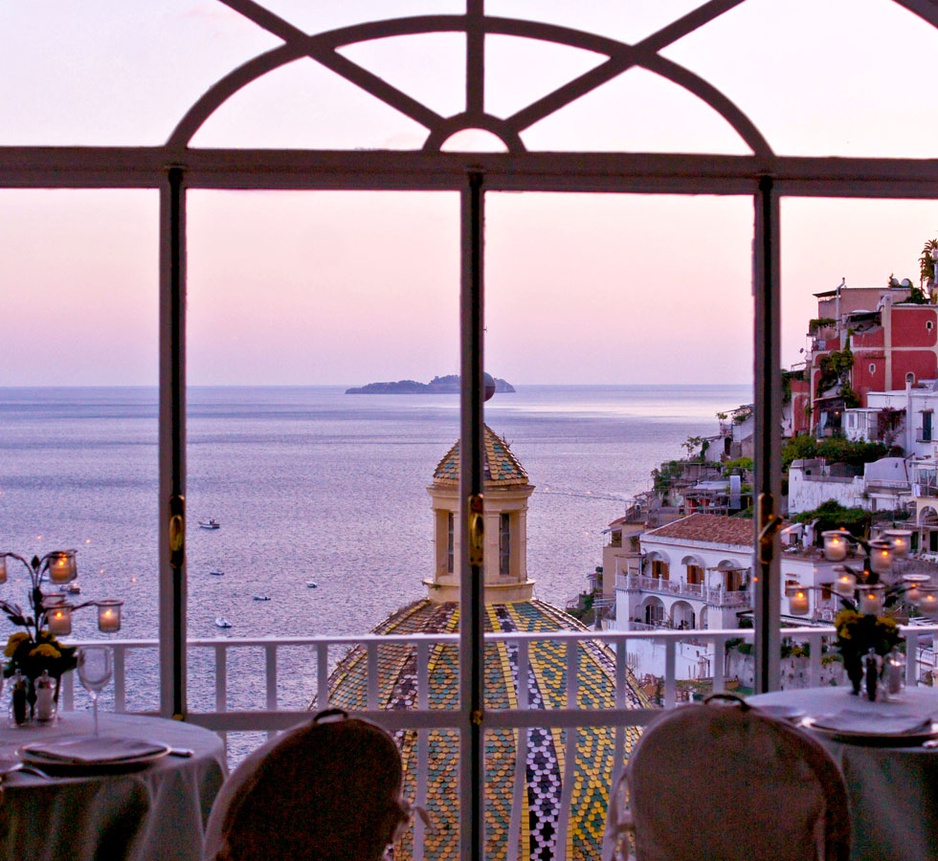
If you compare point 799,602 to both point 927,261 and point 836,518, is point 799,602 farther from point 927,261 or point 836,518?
point 927,261

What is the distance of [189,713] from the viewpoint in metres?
4.07

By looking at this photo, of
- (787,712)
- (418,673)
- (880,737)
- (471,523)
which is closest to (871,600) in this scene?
(787,712)

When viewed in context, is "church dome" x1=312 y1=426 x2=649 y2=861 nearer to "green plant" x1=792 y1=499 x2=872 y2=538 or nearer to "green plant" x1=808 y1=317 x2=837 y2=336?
"green plant" x1=792 y1=499 x2=872 y2=538

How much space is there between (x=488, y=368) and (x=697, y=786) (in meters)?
1.82

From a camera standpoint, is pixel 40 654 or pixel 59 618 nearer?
pixel 40 654

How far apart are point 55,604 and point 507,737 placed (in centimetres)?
674

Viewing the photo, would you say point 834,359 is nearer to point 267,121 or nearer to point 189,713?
point 267,121

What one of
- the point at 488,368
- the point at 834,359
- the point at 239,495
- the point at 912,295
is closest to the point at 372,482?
the point at 239,495

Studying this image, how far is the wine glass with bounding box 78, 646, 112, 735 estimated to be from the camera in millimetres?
2965

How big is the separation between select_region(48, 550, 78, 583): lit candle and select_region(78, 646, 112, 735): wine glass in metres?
0.73

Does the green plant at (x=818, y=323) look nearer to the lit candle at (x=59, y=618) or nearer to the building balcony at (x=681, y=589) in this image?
the building balcony at (x=681, y=589)

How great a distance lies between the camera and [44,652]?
322cm

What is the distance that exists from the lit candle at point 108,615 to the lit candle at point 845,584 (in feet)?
7.09

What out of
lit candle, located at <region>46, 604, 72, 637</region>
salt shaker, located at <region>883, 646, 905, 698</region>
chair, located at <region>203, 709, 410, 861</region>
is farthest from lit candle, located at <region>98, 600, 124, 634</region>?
salt shaker, located at <region>883, 646, 905, 698</region>
